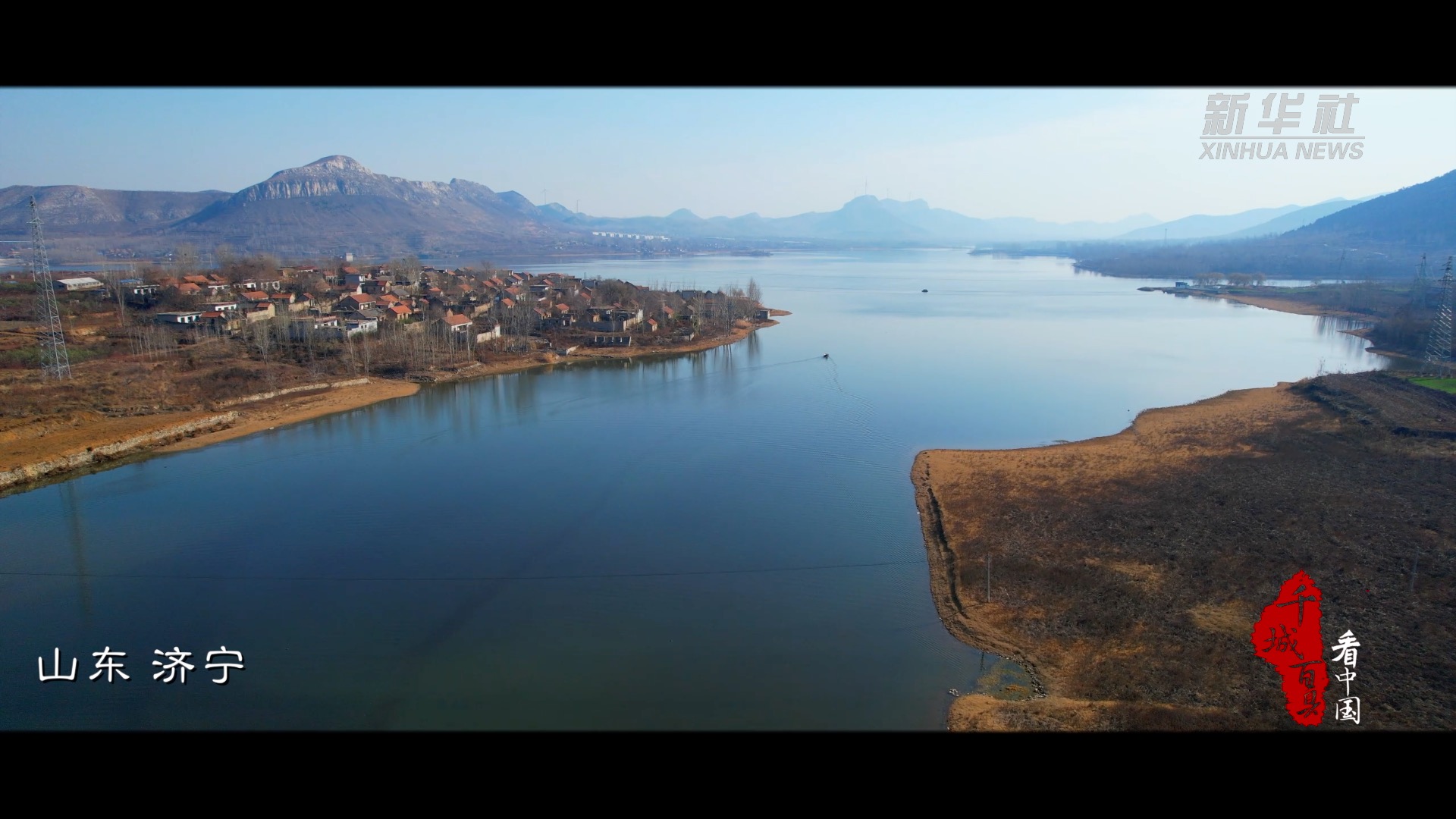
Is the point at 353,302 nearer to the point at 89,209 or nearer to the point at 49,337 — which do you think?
the point at 49,337

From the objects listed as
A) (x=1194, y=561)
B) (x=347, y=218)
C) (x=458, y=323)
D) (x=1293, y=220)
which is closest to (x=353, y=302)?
(x=458, y=323)

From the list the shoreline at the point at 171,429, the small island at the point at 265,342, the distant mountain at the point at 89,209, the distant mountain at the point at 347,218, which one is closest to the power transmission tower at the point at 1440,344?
the small island at the point at 265,342

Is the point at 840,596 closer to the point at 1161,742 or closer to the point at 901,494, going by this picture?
the point at 901,494

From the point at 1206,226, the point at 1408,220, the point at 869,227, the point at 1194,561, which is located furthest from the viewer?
the point at 869,227

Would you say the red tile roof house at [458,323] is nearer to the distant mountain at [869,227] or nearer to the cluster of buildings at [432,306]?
the cluster of buildings at [432,306]

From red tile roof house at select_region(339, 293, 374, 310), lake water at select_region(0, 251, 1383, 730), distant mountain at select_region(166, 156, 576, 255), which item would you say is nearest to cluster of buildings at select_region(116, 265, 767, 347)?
red tile roof house at select_region(339, 293, 374, 310)

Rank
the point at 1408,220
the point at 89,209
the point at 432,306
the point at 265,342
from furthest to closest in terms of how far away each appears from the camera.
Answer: the point at 89,209 < the point at 1408,220 < the point at 432,306 < the point at 265,342

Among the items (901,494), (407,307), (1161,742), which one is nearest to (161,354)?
(407,307)
